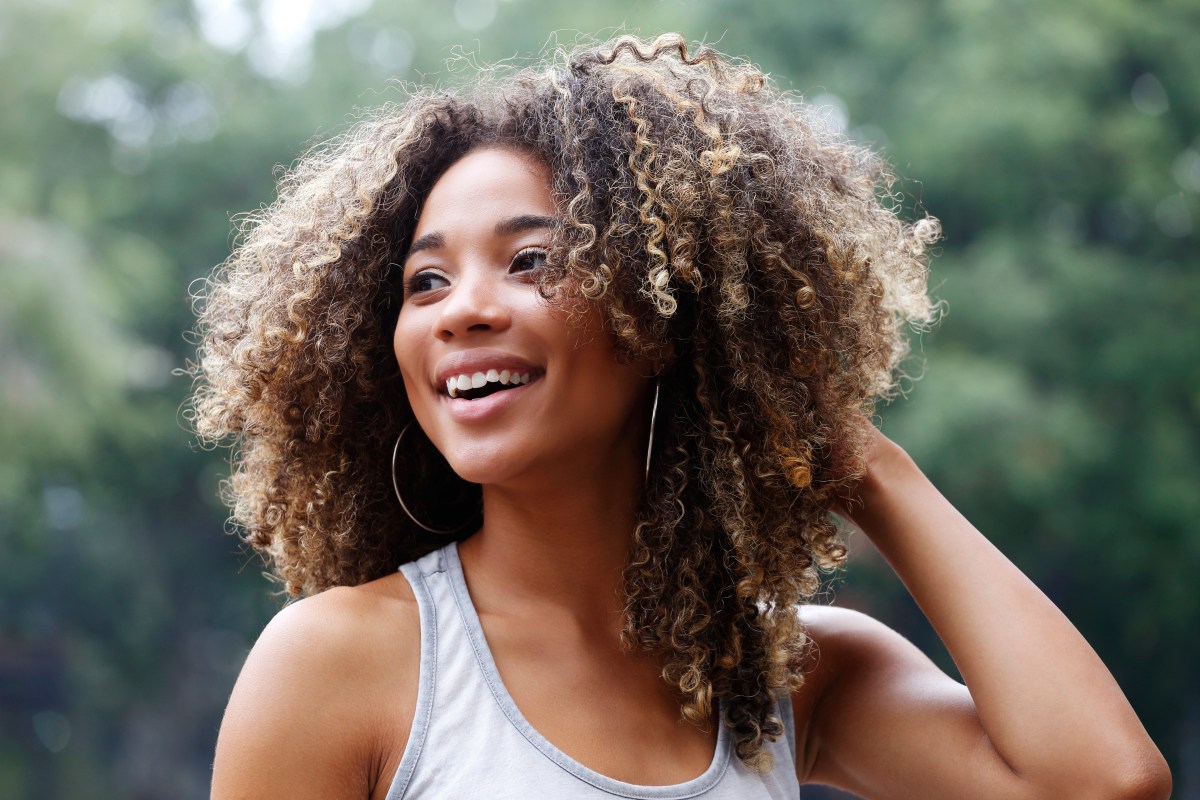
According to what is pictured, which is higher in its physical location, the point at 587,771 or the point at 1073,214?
the point at 1073,214

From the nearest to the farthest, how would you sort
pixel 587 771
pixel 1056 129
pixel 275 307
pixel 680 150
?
pixel 587 771 < pixel 680 150 < pixel 275 307 < pixel 1056 129

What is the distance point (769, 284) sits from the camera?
2.12 meters

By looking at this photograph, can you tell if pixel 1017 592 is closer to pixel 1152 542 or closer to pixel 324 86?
pixel 1152 542

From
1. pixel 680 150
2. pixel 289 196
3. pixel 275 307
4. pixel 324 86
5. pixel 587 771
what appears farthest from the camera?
pixel 324 86

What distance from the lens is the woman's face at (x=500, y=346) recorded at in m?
1.97

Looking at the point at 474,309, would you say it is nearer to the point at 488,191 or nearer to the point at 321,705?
the point at 488,191

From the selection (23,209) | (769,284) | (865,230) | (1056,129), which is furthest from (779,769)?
(23,209)

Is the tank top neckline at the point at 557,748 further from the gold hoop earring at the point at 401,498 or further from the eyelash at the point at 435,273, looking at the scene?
the eyelash at the point at 435,273

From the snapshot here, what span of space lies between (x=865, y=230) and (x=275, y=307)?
39.6 inches

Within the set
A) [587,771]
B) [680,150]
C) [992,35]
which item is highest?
[992,35]

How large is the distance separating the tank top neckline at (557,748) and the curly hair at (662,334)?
6cm

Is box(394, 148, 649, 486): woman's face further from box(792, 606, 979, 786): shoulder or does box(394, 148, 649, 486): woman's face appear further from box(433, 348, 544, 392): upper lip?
box(792, 606, 979, 786): shoulder

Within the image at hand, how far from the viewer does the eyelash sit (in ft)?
6.65

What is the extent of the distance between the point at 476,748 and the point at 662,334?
666mm
